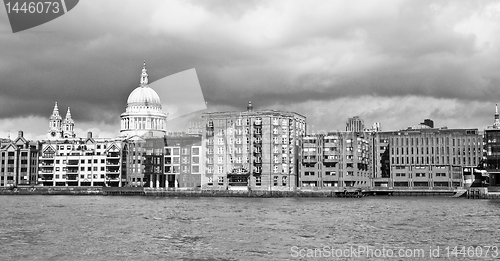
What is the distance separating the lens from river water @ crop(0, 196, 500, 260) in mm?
43531

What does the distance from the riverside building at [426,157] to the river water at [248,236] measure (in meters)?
77.9

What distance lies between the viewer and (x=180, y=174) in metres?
162

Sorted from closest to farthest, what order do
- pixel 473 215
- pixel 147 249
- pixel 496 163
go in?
pixel 147 249 < pixel 473 215 < pixel 496 163

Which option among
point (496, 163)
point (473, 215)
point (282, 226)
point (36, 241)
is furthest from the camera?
point (496, 163)

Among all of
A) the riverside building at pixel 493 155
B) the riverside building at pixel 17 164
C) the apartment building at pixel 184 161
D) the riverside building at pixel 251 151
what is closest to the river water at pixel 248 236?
the riverside building at pixel 251 151

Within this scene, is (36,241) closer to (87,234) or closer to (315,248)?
(87,234)

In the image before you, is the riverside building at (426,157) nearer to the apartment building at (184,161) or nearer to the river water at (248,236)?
the apartment building at (184,161)

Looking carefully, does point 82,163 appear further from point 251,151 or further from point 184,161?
point 251,151

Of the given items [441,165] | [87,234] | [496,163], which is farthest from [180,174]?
[87,234]

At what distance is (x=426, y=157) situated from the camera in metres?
164

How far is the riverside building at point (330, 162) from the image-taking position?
151375mm

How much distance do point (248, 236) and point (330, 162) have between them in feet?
327

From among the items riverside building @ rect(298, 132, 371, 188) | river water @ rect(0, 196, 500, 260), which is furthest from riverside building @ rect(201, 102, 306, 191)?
river water @ rect(0, 196, 500, 260)

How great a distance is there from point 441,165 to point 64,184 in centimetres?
10085
